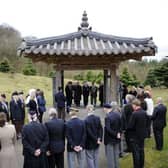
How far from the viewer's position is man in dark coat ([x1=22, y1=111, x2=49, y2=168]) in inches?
368

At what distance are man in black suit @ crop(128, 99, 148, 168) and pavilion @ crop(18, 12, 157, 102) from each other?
171 cm

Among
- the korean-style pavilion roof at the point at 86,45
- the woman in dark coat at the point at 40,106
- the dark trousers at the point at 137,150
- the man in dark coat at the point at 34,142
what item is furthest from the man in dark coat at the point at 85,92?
the man in dark coat at the point at 34,142

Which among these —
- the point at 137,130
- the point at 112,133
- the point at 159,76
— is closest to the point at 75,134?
the point at 112,133

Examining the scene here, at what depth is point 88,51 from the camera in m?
11.8

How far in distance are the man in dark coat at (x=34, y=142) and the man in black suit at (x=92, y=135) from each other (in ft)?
4.10

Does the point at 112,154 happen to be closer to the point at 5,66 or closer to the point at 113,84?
the point at 113,84

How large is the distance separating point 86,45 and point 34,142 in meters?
4.00

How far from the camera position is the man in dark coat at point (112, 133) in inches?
424

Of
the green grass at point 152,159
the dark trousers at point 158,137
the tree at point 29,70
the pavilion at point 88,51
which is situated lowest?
the green grass at point 152,159

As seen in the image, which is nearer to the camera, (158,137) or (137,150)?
(137,150)

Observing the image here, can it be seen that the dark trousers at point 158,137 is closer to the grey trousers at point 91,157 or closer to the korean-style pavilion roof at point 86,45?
the korean-style pavilion roof at point 86,45

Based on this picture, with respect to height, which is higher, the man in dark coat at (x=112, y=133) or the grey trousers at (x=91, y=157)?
the man in dark coat at (x=112, y=133)

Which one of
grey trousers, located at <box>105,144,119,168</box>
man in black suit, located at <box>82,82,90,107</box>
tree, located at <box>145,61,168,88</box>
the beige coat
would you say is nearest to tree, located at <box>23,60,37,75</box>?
tree, located at <box>145,61,168,88</box>

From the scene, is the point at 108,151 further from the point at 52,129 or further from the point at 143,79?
the point at 143,79
